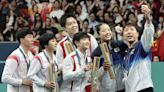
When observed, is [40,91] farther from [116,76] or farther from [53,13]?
[53,13]

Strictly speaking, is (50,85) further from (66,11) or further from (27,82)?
(66,11)

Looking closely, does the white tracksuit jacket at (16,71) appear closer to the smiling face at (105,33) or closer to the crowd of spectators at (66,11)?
the smiling face at (105,33)

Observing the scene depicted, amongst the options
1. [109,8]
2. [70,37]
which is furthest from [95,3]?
[70,37]

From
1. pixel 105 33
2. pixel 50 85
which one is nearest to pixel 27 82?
pixel 50 85

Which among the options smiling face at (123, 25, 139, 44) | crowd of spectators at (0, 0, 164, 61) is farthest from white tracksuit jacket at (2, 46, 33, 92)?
crowd of spectators at (0, 0, 164, 61)

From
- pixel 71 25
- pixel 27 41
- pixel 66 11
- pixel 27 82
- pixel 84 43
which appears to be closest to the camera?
pixel 84 43

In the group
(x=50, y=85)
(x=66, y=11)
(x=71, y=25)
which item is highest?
(x=66, y=11)

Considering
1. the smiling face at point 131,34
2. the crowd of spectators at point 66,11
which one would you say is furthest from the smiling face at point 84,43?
the crowd of spectators at point 66,11

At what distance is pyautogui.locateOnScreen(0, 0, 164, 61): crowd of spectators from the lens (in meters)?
19.2

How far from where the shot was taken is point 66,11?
20.2m

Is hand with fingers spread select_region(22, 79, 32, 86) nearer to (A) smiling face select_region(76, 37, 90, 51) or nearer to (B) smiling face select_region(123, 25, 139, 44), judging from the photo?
(A) smiling face select_region(76, 37, 90, 51)

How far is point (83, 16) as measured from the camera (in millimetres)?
19953

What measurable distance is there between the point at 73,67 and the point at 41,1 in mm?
10243

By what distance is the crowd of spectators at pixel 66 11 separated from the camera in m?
19.2
